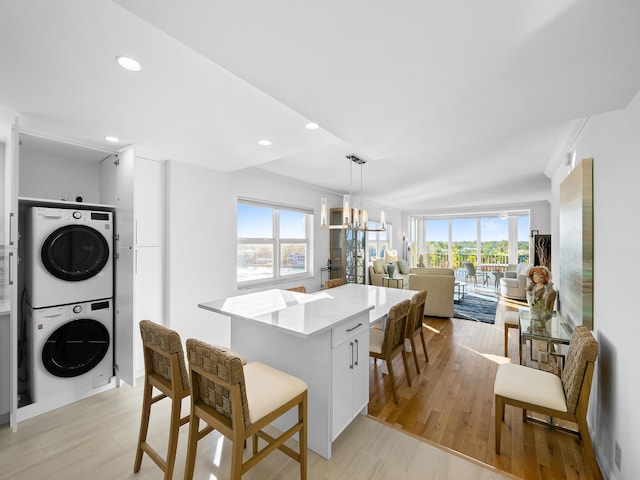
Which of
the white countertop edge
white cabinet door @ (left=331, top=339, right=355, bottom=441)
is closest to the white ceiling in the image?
the white countertop edge

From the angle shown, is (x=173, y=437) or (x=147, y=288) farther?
(x=147, y=288)

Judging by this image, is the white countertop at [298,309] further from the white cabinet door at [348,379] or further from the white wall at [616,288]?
the white wall at [616,288]

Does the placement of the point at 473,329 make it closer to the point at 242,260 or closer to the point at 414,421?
the point at 414,421

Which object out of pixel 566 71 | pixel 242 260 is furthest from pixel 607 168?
pixel 242 260

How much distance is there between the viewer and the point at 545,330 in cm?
242

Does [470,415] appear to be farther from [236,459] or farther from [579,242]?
[236,459]

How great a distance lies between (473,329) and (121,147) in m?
5.36

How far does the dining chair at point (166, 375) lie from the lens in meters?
1.50

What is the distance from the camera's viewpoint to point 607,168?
5.77 feet

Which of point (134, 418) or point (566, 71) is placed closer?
point (566, 71)

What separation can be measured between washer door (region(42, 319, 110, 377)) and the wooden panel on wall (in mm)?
4132

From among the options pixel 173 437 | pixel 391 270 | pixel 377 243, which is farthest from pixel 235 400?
pixel 377 243

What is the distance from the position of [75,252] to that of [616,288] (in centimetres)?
404

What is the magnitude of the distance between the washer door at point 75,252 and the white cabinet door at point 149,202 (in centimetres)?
36
